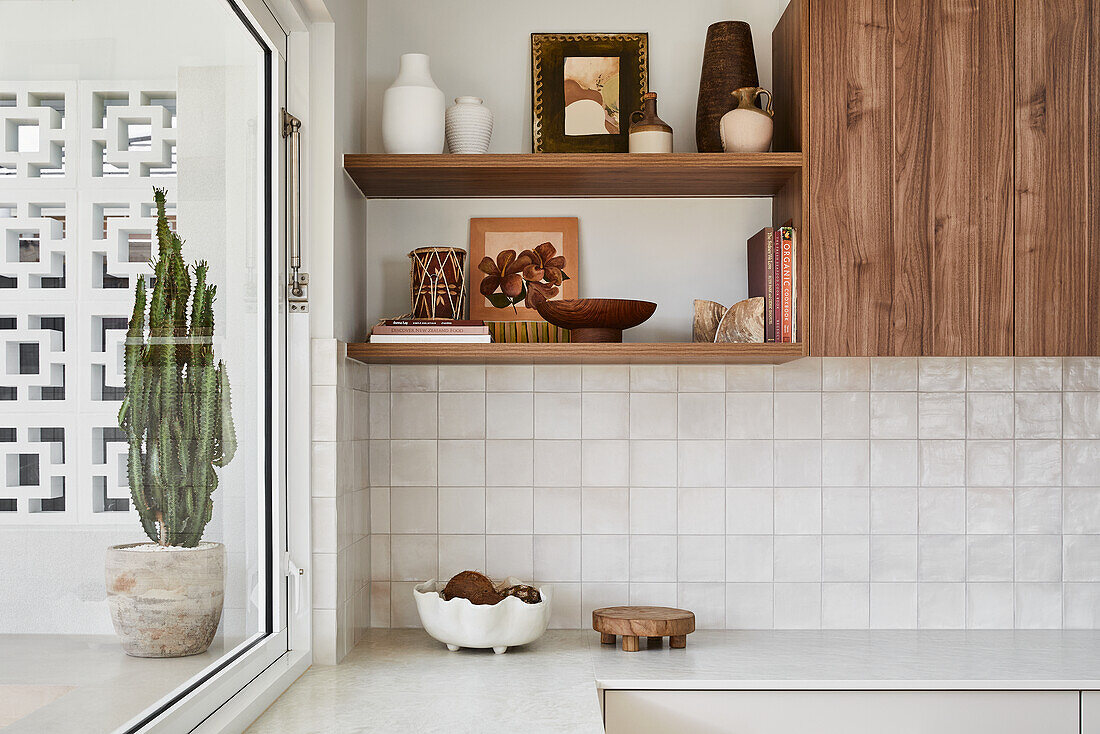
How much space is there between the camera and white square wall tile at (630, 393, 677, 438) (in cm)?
248

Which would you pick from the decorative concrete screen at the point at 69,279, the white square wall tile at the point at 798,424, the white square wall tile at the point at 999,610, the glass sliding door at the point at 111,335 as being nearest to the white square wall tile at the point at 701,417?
the white square wall tile at the point at 798,424

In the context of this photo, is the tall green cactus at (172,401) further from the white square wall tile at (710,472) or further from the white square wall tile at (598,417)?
the white square wall tile at (710,472)

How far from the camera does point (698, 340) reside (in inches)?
92.7

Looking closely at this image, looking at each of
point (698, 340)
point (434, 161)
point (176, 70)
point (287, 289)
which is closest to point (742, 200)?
point (698, 340)

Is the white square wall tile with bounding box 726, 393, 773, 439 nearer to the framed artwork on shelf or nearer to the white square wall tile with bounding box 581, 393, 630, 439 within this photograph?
the white square wall tile with bounding box 581, 393, 630, 439

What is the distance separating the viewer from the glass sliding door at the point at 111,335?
985 millimetres

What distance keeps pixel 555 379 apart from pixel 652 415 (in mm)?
264

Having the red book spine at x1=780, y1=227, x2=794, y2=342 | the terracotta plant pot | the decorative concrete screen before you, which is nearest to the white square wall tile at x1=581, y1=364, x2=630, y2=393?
the red book spine at x1=780, y1=227, x2=794, y2=342

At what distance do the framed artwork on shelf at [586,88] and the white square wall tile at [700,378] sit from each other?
22.8 inches

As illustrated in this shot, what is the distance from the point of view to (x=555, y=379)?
249cm

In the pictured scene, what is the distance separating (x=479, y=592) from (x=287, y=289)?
78 cm

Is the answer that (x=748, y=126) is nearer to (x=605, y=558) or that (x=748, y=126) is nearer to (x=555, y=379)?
(x=555, y=379)

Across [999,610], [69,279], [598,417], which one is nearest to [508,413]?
[598,417]

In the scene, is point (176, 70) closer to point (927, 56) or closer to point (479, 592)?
point (479, 592)
